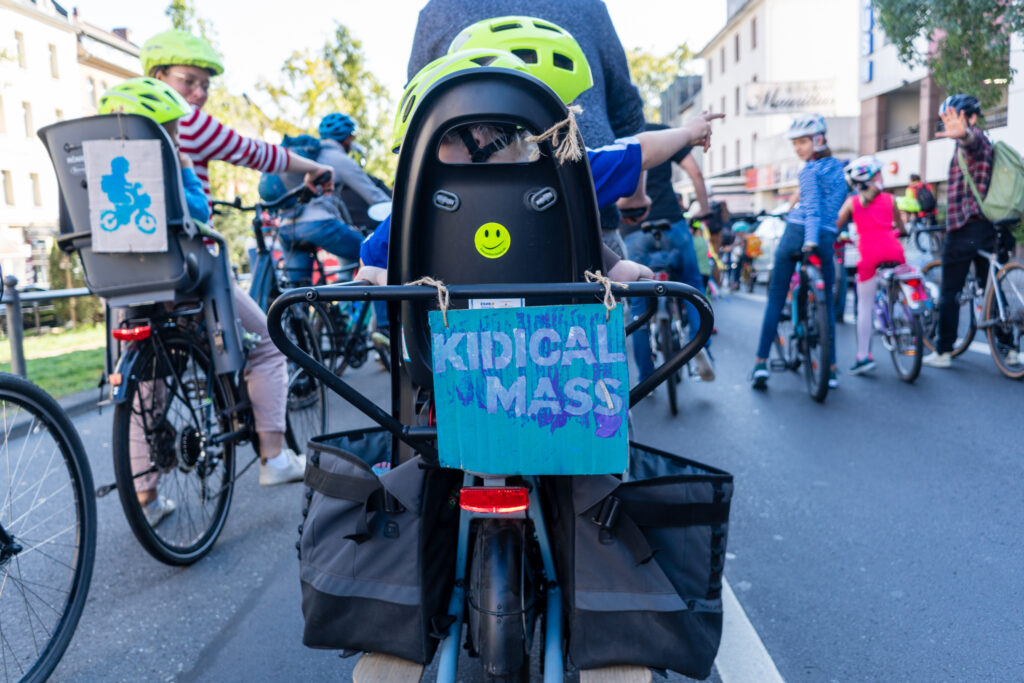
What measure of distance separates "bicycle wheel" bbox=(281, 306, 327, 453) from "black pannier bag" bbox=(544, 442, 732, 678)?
10.8 feet

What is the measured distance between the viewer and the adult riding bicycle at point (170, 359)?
3201mm

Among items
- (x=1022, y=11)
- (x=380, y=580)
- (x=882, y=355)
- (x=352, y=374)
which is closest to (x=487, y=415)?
(x=380, y=580)

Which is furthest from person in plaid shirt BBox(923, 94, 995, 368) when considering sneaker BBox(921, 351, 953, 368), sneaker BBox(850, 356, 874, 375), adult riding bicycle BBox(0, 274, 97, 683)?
adult riding bicycle BBox(0, 274, 97, 683)

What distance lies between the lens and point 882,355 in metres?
8.34

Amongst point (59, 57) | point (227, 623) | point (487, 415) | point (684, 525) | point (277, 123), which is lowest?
point (227, 623)

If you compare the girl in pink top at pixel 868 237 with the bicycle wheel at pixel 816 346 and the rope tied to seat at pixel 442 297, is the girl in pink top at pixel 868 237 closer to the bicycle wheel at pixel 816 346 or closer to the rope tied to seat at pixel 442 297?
the bicycle wheel at pixel 816 346

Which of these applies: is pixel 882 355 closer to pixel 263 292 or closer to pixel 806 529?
pixel 806 529

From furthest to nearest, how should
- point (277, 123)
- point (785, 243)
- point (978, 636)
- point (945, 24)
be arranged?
1. point (277, 123)
2. point (945, 24)
3. point (785, 243)
4. point (978, 636)

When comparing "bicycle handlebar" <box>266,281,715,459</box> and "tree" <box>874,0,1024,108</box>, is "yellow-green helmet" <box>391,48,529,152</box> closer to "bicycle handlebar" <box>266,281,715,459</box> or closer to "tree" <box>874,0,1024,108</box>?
"bicycle handlebar" <box>266,281,715,459</box>

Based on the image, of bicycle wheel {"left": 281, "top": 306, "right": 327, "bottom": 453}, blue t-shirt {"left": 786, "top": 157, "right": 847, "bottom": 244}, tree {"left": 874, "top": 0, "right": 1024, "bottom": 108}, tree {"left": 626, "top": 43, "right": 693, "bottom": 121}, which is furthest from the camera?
tree {"left": 626, "top": 43, "right": 693, "bottom": 121}

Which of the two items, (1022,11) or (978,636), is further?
(1022,11)

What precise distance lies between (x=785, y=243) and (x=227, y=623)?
5.07 metres

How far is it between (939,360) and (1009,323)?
0.90 metres

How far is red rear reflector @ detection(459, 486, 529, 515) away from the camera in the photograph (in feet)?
6.32
